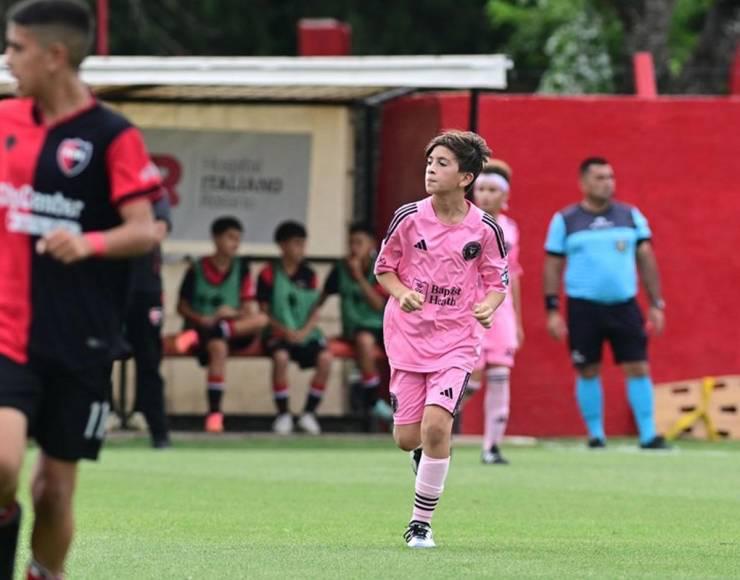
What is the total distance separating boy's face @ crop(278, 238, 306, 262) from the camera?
18688mm

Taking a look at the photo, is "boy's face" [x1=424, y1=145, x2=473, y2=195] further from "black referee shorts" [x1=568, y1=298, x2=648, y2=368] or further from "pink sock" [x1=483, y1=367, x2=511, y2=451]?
"black referee shorts" [x1=568, y1=298, x2=648, y2=368]

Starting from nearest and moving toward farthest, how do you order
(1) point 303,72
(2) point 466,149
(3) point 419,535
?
(3) point 419,535, (2) point 466,149, (1) point 303,72

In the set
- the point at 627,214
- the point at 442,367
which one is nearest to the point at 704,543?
the point at 442,367

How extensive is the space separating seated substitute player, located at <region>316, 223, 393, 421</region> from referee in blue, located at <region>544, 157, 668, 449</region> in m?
2.39

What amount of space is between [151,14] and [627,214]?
87.0ft

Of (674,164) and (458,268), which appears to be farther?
(674,164)

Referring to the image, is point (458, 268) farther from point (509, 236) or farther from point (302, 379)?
point (302, 379)

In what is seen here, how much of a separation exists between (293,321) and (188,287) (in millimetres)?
997

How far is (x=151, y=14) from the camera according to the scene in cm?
4197

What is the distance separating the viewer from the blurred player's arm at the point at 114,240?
6.02 meters

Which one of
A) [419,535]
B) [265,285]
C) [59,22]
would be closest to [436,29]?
[265,285]

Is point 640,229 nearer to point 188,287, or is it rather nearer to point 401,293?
point 188,287

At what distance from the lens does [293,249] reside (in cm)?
1870

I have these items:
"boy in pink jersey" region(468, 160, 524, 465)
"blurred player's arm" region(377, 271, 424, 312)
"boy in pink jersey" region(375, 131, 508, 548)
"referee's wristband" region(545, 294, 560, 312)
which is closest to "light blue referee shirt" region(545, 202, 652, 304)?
"referee's wristband" region(545, 294, 560, 312)
